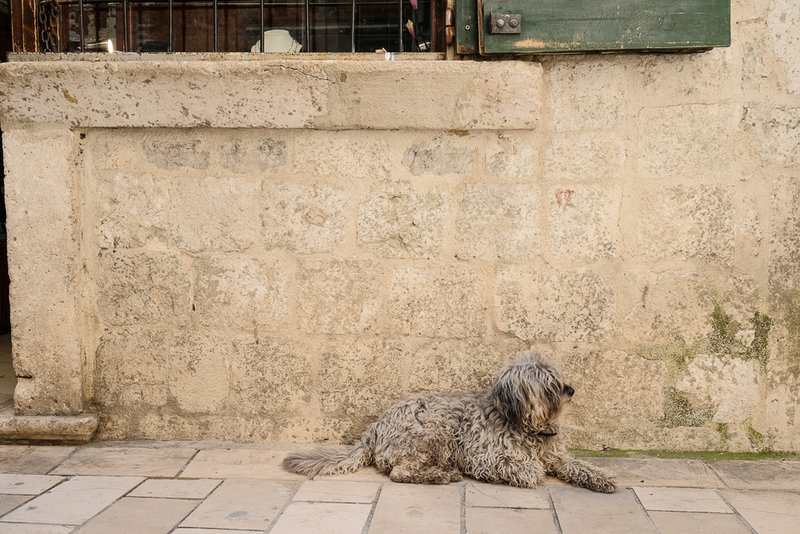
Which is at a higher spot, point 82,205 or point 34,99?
point 34,99

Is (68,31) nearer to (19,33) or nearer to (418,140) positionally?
(19,33)

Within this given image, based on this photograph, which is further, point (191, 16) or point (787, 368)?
point (191, 16)

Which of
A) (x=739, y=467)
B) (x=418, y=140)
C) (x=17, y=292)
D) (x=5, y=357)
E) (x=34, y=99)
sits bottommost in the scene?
(x=739, y=467)

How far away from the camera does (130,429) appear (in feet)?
13.3

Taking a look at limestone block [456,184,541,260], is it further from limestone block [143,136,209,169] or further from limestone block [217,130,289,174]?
limestone block [143,136,209,169]

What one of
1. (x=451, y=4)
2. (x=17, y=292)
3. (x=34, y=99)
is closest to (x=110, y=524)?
(x=17, y=292)

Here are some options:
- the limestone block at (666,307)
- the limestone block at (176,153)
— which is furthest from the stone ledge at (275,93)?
the limestone block at (666,307)

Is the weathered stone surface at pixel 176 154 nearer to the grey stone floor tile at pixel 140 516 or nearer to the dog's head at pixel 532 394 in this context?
the grey stone floor tile at pixel 140 516

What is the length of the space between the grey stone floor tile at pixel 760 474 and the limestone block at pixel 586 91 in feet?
6.01

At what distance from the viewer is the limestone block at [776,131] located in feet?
12.1

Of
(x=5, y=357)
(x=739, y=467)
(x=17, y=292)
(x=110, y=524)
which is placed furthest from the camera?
(x=5, y=357)

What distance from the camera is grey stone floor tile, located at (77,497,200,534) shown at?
2910 millimetres

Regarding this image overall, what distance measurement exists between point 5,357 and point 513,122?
4.35m

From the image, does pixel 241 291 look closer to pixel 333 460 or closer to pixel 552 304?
pixel 333 460
